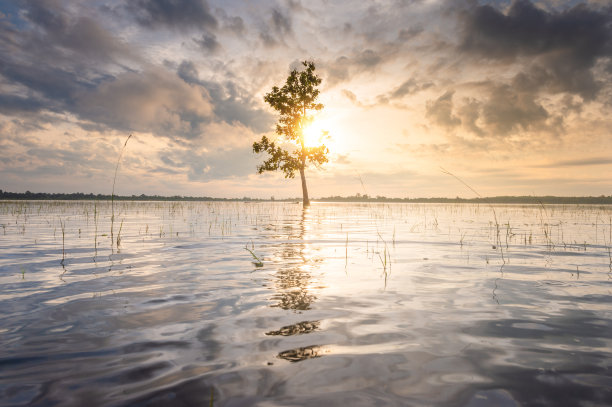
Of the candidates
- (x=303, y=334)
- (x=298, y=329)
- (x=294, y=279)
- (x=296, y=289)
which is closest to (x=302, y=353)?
(x=303, y=334)

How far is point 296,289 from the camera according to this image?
4312 millimetres

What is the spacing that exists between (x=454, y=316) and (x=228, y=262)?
4088mm

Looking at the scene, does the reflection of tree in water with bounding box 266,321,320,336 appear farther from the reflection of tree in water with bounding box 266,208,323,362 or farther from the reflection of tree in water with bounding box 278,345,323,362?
the reflection of tree in water with bounding box 278,345,323,362

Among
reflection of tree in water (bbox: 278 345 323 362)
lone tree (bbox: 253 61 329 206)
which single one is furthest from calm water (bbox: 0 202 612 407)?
lone tree (bbox: 253 61 329 206)

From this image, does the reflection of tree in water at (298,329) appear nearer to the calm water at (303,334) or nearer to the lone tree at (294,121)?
the calm water at (303,334)

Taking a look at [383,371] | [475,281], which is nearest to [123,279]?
[383,371]

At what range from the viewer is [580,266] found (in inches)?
236

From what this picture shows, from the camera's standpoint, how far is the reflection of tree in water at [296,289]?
2496 mm

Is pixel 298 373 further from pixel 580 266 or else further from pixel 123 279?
pixel 580 266

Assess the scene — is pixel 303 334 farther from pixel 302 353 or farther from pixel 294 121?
pixel 294 121

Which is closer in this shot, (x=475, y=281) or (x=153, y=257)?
(x=475, y=281)

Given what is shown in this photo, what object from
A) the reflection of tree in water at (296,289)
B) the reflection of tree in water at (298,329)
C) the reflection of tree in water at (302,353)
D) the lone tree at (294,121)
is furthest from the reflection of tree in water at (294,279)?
the lone tree at (294,121)

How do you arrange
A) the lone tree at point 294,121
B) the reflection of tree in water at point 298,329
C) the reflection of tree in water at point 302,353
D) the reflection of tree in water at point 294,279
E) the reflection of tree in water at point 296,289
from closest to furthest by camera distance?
the reflection of tree in water at point 302,353 < the reflection of tree in water at point 296,289 < the reflection of tree in water at point 298,329 < the reflection of tree in water at point 294,279 < the lone tree at point 294,121

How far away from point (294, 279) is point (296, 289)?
1.85ft
